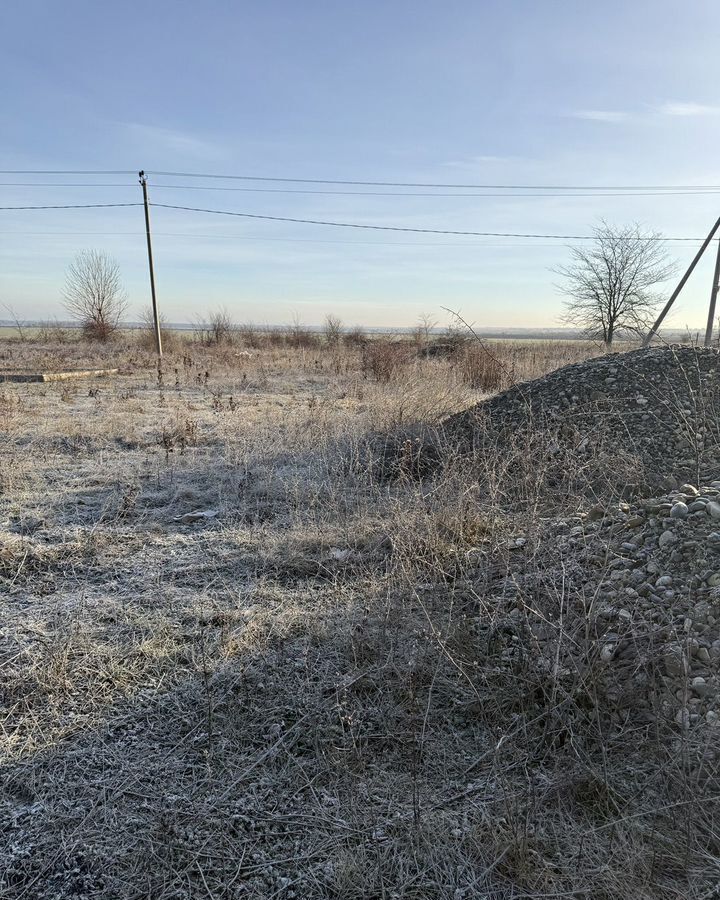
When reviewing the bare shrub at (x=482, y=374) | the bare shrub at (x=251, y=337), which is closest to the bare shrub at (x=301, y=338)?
the bare shrub at (x=251, y=337)

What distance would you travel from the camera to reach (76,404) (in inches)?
400

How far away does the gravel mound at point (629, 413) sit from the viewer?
4.81 metres

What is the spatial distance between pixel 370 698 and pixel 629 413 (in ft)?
13.3

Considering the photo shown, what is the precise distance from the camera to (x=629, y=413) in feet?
17.6

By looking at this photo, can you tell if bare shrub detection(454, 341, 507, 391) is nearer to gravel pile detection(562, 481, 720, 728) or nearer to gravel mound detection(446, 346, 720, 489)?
gravel mound detection(446, 346, 720, 489)

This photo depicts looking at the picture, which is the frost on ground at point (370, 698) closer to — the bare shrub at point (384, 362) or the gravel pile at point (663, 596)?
the gravel pile at point (663, 596)

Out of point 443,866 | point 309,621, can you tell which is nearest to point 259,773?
point 443,866

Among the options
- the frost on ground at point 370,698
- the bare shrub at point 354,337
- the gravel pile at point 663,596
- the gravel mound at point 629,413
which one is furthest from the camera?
the bare shrub at point 354,337

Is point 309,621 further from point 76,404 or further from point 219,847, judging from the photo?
point 76,404

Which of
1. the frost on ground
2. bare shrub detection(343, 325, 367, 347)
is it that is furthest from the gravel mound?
bare shrub detection(343, 325, 367, 347)

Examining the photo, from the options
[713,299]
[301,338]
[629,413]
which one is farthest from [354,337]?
[629,413]

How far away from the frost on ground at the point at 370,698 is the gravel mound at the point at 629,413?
0.16 meters

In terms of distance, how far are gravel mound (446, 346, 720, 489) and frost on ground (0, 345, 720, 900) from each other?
0.16 m

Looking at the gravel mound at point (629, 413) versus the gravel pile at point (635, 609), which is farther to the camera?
the gravel mound at point (629, 413)
